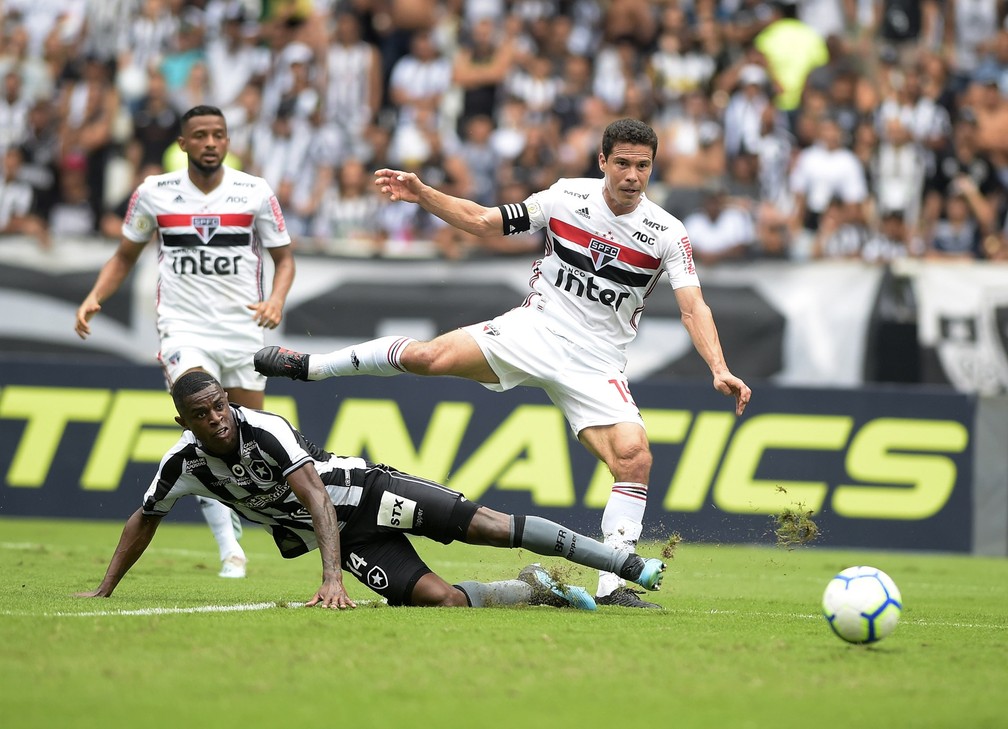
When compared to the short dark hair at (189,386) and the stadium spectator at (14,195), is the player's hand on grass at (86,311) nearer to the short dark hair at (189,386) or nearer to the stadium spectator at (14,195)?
the short dark hair at (189,386)

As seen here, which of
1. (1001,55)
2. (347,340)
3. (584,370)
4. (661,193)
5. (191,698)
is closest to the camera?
(191,698)

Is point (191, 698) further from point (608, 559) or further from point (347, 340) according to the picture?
point (347, 340)

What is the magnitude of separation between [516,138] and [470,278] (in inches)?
117

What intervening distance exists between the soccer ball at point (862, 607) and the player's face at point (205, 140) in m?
5.44

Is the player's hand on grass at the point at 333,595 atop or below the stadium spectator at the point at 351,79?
below

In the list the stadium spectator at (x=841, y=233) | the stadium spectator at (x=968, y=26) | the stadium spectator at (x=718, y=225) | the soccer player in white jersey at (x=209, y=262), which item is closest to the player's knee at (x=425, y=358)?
the soccer player in white jersey at (x=209, y=262)

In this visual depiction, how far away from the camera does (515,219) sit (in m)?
8.76

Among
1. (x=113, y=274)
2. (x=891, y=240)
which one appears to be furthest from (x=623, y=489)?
(x=891, y=240)

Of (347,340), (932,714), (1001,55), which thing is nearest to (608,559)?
(932,714)

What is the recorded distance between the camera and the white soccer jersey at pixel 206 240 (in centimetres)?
1017

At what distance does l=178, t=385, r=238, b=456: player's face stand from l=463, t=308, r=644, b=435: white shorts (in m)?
1.82

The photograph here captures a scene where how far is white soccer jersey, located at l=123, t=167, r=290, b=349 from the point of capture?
400 inches

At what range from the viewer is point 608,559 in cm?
790

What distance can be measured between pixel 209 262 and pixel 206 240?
6.4 inches
